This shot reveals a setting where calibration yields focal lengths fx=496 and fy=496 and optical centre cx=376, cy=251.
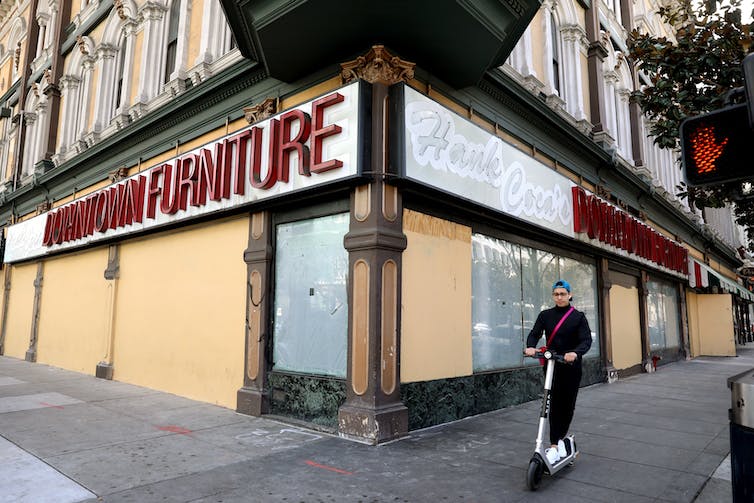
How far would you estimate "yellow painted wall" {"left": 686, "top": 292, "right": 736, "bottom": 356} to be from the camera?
21.3 metres

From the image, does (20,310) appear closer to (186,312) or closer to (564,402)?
(186,312)

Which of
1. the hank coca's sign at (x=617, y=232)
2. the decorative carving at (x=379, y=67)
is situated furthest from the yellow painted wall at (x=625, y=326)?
the decorative carving at (x=379, y=67)

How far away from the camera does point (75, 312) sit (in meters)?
13.6

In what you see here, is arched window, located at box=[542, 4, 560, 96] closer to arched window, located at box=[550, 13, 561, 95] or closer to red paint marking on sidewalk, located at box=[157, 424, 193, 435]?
arched window, located at box=[550, 13, 561, 95]

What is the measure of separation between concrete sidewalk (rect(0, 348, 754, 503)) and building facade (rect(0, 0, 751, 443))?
0.62 meters

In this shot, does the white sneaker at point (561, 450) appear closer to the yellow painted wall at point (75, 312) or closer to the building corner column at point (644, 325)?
the yellow painted wall at point (75, 312)

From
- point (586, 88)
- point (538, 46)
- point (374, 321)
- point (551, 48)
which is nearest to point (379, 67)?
point (374, 321)

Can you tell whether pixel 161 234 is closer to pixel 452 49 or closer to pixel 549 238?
pixel 452 49

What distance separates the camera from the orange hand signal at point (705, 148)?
10.3 ft

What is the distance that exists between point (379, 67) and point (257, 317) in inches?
164

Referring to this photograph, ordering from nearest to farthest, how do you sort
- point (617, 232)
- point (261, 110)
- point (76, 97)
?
point (261, 110), point (617, 232), point (76, 97)

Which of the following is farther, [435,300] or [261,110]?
[261,110]

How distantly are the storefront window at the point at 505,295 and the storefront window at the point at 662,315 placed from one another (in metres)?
7.86

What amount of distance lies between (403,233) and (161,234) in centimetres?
620
